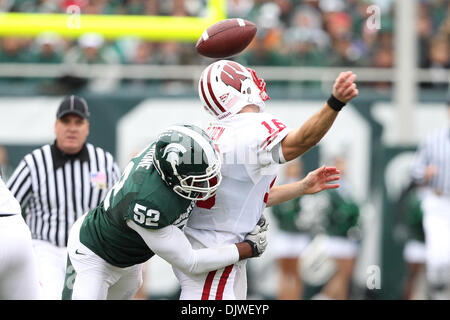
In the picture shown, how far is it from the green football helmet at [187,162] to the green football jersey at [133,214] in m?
0.07

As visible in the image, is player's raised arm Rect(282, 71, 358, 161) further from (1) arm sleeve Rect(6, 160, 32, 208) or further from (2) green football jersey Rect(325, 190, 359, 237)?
(2) green football jersey Rect(325, 190, 359, 237)

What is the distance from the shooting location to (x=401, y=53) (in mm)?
8930

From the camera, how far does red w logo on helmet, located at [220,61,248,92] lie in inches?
167

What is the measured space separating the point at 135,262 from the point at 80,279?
281 millimetres

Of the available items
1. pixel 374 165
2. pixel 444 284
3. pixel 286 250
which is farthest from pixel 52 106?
pixel 444 284

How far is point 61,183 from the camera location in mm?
5395

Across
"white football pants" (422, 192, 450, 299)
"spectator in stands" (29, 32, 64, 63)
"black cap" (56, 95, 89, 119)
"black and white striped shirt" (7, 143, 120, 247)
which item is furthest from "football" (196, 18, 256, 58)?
"spectator in stands" (29, 32, 64, 63)

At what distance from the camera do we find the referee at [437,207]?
7.71 metres

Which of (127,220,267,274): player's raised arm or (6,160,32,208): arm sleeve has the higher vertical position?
(6,160,32,208): arm sleeve

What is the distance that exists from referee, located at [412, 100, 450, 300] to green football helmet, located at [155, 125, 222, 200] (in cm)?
405

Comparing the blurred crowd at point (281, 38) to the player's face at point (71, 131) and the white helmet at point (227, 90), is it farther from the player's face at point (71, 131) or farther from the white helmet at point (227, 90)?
the white helmet at point (227, 90)

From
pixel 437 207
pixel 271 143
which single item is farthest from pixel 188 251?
pixel 437 207

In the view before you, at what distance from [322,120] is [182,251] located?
33.5 inches
